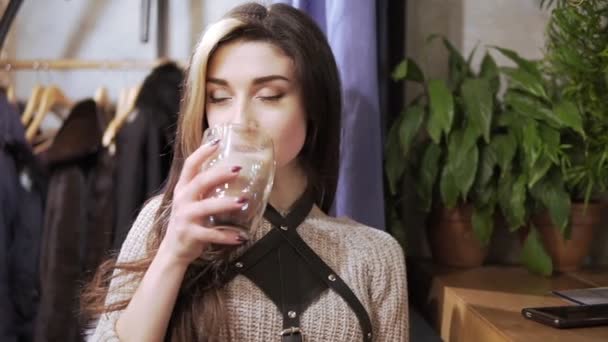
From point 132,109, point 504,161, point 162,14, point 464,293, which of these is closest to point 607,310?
point 464,293

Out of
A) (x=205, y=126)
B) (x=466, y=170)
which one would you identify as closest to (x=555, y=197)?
(x=466, y=170)

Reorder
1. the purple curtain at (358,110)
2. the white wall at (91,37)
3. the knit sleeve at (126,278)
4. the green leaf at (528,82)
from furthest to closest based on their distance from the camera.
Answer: the white wall at (91,37) < the green leaf at (528,82) < the purple curtain at (358,110) < the knit sleeve at (126,278)

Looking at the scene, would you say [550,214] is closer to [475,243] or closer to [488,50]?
[475,243]

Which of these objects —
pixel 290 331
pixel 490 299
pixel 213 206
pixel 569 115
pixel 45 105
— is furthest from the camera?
pixel 45 105

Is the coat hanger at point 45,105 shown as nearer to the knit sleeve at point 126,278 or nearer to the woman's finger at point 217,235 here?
the knit sleeve at point 126,278

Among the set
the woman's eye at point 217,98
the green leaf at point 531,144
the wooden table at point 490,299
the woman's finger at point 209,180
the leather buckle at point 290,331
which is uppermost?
the woman's eye at point 217,98

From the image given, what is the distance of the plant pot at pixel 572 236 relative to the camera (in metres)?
1.34

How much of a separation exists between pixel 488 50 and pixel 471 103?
272 millimetres

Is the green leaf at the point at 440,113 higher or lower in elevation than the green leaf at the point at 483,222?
higher

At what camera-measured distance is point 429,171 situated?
1.29 m

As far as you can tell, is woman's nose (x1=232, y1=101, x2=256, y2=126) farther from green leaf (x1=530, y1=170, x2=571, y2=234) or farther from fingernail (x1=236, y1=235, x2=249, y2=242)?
green leaf (x1=530, y1=170, x2=571, y2=234)

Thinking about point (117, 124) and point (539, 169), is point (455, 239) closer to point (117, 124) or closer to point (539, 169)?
point (539, 169)

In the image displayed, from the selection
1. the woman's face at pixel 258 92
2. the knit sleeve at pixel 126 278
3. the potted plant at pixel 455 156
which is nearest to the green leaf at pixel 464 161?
the potted plant at pixel 455 156

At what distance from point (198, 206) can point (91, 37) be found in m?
1.15
